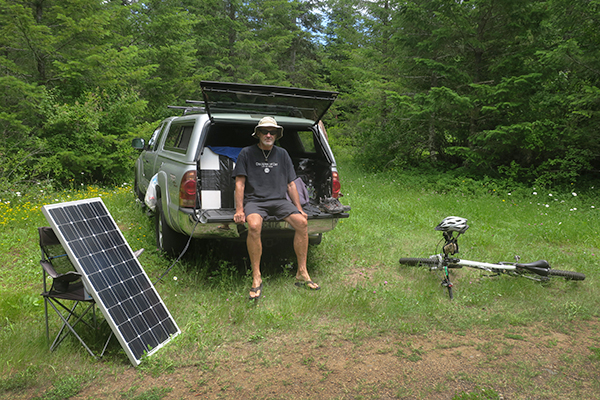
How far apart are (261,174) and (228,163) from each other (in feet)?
2.19

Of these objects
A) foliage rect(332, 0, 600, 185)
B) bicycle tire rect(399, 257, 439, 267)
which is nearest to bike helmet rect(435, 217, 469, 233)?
bicycle tire rect(399, 257, 439, 267)

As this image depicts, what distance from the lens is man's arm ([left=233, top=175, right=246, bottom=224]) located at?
4.33 m

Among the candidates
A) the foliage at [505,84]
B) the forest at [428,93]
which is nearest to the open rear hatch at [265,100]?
the forest at [428,93]

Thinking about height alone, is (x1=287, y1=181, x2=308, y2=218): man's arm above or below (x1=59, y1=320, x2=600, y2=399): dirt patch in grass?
above

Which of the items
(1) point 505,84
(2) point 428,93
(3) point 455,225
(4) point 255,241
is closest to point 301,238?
(4) point 255,241

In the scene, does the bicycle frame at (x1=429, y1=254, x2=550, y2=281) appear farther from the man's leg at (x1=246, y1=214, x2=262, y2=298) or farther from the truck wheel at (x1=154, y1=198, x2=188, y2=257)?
the truck wheel at (x1=154, y1=198, x2=188, y2=257)

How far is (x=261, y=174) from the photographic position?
184 inches

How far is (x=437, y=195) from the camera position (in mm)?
10180

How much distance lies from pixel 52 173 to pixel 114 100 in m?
2.61

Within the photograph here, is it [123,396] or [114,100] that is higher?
[114,100]

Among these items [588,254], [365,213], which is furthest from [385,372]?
[365,213]

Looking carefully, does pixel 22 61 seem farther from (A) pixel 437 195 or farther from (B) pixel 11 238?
(A) pixel 437 195

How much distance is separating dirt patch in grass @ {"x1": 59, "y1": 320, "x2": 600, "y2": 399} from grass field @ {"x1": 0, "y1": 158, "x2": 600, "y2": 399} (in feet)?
0.05

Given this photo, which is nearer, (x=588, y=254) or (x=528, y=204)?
(x=588, y=254)
